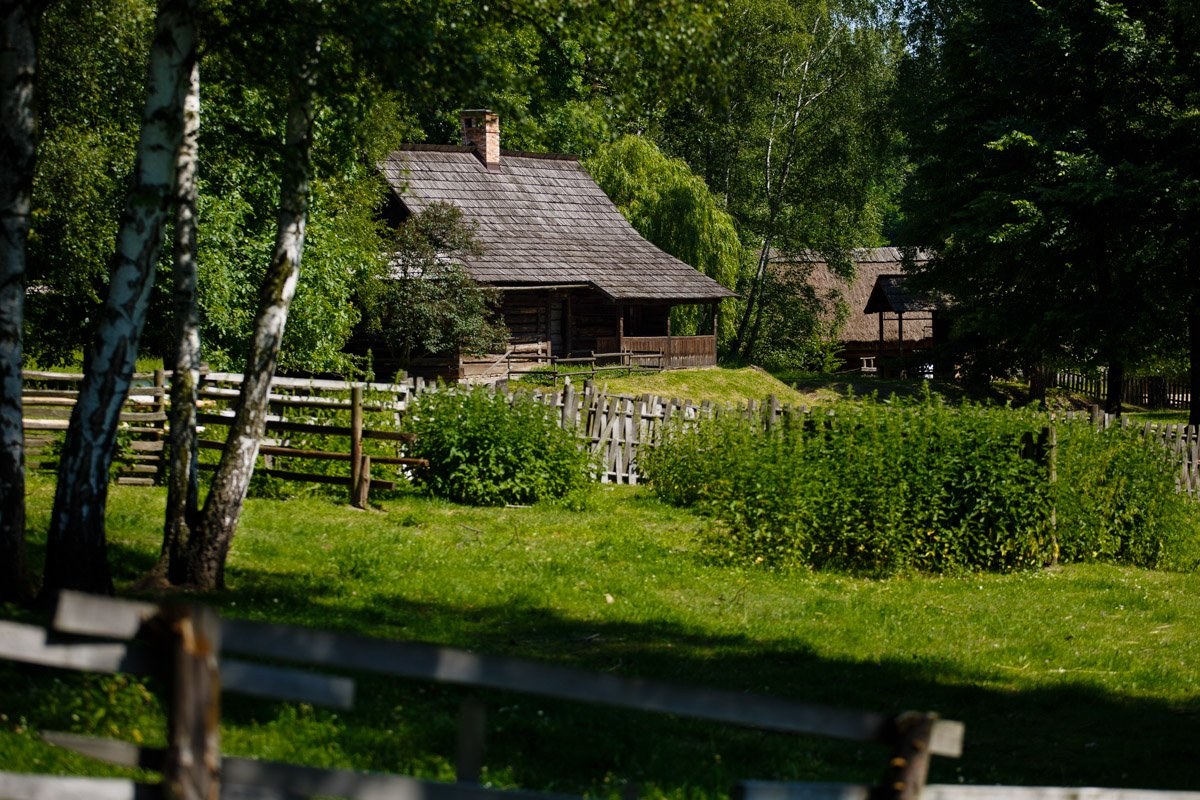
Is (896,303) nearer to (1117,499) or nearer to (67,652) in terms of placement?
(1117,499)

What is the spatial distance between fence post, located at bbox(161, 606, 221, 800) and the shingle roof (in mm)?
38026

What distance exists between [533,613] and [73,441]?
403 cm

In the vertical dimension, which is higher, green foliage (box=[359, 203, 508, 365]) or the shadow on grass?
green foliage (box=[359, 203, 508, 365])

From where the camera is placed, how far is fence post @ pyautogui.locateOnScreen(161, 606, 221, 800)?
3.43 meters

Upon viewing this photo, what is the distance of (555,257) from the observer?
44.9 meters

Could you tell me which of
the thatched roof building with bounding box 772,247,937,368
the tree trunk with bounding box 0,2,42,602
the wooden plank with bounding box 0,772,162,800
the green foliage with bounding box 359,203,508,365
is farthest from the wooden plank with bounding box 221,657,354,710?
the thatched roof building with bounding box 772,247,937,368

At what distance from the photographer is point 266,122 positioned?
17.6 metres

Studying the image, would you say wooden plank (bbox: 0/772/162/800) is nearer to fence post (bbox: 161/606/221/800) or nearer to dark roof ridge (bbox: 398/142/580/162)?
fence post (bbox: 161/606/221/800)

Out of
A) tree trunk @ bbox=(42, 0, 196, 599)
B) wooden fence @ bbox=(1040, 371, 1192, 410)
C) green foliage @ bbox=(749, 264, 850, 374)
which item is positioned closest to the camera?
tree trunk @ bbox=(42, 0, 196, 599)

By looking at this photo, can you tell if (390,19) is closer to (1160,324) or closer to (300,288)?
(300,288)

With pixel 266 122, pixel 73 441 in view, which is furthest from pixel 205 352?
pixel 73 441

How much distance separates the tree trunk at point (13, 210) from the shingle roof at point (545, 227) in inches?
1290

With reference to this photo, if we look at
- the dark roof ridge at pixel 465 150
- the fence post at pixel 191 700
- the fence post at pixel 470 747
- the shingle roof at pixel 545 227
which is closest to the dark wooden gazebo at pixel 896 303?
the shingle roof at pixel 545 227

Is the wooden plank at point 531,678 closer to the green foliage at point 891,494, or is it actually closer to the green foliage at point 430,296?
the green foliage at point 891,494
